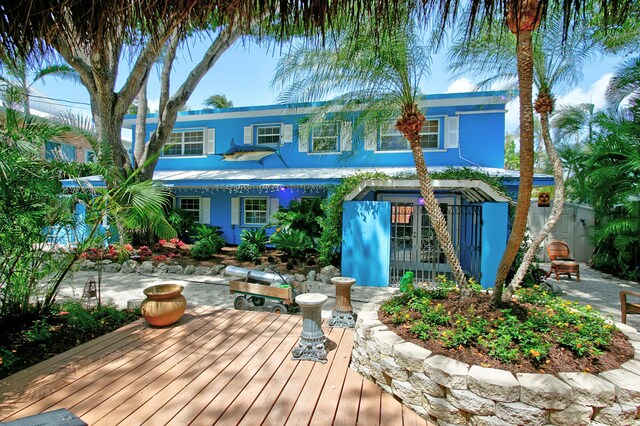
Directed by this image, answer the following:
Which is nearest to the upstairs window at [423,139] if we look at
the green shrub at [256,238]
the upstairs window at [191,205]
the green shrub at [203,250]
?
the green shrub at [256,238]

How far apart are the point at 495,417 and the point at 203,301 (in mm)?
5580

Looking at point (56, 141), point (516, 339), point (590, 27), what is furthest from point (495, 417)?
point (56, 141)

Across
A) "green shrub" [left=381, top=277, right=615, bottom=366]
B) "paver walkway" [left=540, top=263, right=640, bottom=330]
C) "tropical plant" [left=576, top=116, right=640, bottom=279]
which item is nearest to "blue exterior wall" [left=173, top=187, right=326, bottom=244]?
"paver walkway" [left=540, top=263, right=640, bottom=330]

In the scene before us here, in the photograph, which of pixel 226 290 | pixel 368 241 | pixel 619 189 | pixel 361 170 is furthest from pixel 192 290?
pixel 619 189

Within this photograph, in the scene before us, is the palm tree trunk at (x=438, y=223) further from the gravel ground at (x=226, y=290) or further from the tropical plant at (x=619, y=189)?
the tropical plant at (x=619, y=189)

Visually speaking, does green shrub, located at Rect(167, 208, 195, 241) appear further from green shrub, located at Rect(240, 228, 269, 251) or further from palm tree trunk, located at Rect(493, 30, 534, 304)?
palm tree trunk, located at Rect(493, 30, 534, 304)

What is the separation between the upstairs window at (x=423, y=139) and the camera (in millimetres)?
11922

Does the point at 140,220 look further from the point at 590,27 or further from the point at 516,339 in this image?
the point at 590,27

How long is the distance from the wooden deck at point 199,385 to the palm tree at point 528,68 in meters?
1.94

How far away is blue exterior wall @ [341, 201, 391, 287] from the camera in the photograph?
7801 millimetres

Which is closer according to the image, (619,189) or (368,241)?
(368,241)

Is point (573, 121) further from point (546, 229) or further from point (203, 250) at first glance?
point (203, 250)

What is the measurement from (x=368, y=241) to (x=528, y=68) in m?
5.28

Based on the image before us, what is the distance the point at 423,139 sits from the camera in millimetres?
12023
